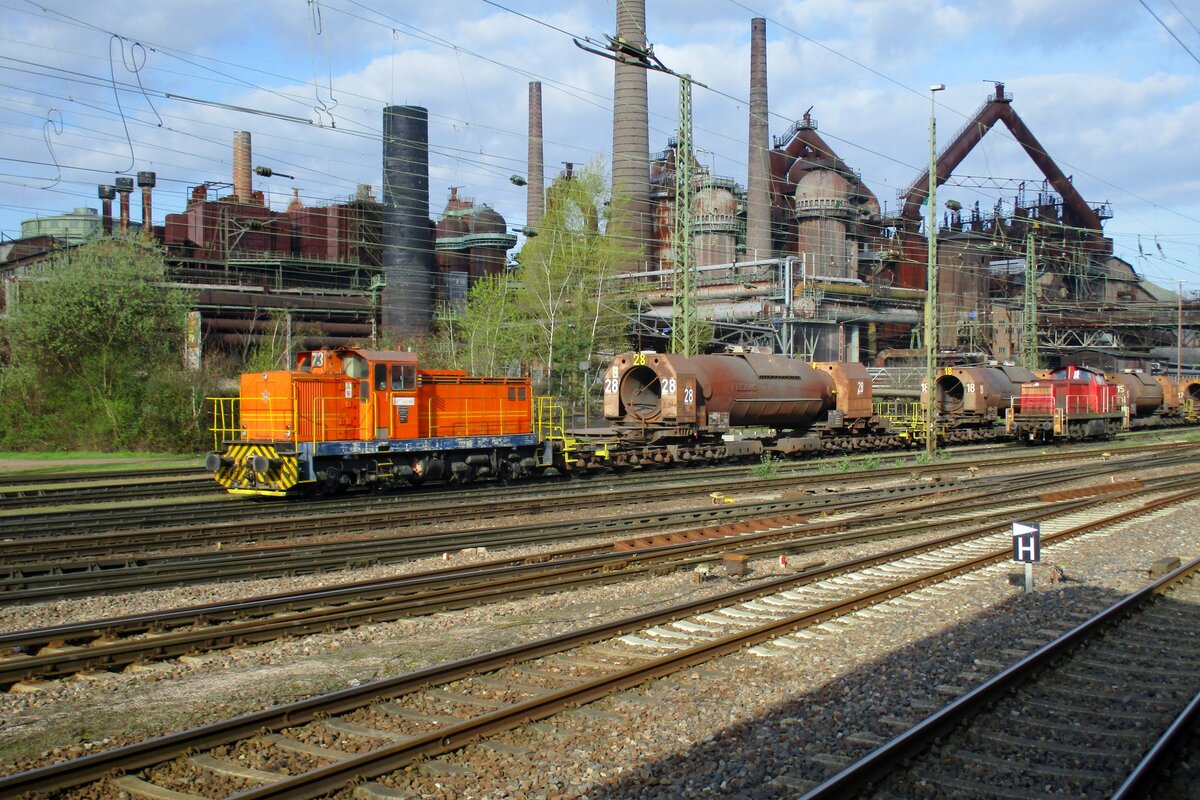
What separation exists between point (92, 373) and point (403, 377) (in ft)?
55.6

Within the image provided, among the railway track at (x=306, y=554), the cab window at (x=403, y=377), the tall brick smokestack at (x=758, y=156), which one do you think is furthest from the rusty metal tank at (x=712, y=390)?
the tall brick smokestack at (x=758, y=156)

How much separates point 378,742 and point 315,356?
15070 mm

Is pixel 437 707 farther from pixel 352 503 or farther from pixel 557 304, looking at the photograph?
pixel 557 304

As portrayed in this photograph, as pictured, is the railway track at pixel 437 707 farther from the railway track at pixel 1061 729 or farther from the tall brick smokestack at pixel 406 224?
the tall brick smokestack at pixel 406 224

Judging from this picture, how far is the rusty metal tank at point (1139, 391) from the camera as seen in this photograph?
143 ft

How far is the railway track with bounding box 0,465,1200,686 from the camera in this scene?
26.9ft

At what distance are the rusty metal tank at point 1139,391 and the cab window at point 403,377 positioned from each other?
3431 centimetres

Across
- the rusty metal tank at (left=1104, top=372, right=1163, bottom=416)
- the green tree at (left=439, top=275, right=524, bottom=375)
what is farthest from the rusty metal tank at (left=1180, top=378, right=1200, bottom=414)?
the green tree at (left=439, top=275, right=524, bottom=375)

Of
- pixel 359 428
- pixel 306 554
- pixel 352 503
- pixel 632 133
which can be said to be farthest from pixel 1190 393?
pixel 306 554

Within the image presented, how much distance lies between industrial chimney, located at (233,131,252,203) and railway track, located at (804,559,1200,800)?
69.6m

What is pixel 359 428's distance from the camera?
19891mm

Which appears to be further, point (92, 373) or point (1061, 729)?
point (92, 373)

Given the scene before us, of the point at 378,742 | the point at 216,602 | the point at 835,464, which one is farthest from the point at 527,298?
the point at 378,742

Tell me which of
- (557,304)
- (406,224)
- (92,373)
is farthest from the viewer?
(406,224)
